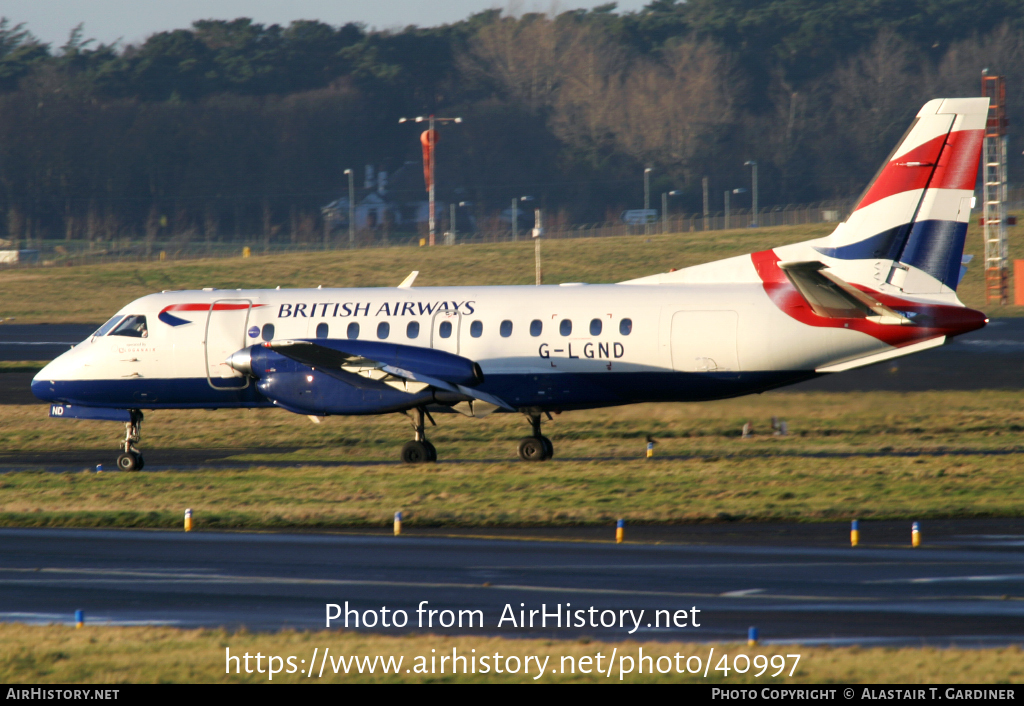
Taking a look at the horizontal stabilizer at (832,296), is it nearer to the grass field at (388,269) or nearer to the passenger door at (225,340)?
the passenger door at (225,340)

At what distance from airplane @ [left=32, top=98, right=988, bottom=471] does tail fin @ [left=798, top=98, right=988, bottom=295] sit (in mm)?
26

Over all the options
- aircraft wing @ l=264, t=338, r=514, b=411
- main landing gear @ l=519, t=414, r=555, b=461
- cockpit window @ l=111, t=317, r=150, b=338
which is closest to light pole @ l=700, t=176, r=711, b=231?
main landing gear @ l=519, t=414, r=555, b=461

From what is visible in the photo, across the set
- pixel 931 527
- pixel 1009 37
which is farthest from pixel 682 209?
pixel 931 527

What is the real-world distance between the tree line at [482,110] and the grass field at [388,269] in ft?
147

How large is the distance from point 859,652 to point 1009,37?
468 ft

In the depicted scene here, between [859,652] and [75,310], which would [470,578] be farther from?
[75,310]

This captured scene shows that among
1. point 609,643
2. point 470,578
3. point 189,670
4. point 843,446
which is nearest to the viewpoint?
point 189,670

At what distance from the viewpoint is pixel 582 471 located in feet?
Result: 78.0

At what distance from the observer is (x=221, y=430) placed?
33.2 metres

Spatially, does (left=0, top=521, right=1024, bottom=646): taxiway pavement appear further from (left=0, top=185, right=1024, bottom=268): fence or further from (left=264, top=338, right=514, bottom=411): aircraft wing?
(left=0, top=185, right=1024, bottom=268): fence

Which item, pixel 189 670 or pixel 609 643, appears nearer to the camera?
pixel 189 670

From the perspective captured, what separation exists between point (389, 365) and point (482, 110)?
126160 mm

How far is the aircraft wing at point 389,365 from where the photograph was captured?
2441 cm

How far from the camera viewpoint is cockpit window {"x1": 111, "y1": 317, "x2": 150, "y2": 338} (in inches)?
1069
